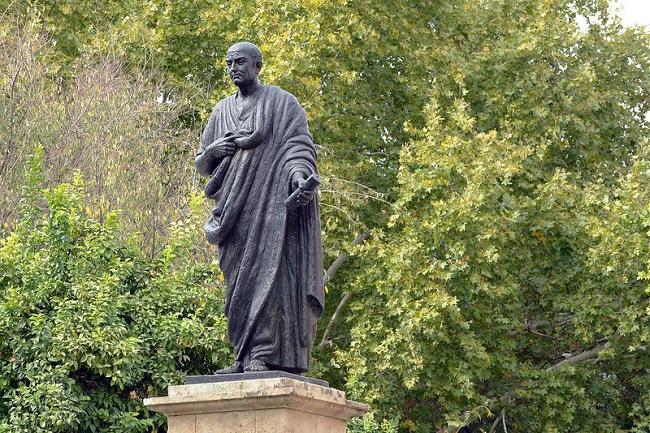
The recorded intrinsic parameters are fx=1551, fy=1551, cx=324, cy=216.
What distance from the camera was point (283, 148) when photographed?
9.28 metres

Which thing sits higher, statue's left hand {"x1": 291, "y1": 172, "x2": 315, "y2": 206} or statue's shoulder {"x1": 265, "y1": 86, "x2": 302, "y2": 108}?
statue's shoulder {"x1": 265, "y1": 86, "x2": 302, "y2": 108}

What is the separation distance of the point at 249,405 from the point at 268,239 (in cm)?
107

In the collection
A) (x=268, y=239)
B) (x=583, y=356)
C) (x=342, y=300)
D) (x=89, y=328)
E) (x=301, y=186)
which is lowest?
(x=268, y=239)

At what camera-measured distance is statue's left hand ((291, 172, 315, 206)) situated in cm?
901

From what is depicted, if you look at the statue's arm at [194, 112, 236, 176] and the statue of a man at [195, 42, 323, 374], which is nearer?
the statue of a man at [195, 42, 323, 374]

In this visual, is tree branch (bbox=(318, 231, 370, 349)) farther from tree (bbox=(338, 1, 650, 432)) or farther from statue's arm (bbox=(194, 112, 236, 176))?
statue's arm (bbox=(194, 112, 236, 176))

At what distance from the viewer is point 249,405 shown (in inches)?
337

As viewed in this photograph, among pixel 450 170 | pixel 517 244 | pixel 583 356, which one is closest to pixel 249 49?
pixel 450 170

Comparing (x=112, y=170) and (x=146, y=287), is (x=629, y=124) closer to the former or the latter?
(x=112, y=170)

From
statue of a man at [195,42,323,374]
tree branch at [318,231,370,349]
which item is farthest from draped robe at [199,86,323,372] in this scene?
tree branch at [318,231,370,349]

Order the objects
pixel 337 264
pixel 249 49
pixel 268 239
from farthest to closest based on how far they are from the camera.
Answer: pixel 337 264 < pixel 249 49 < pixel 268 239

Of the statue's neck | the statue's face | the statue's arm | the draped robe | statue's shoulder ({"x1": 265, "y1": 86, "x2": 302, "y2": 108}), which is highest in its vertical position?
the statue's face

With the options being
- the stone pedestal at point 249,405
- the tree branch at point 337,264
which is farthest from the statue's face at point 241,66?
the tree branch at point 337,264

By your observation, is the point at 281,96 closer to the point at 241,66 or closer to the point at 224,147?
the point at 241,66
